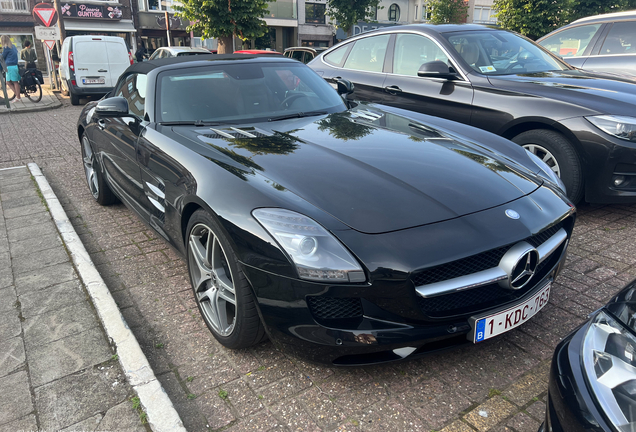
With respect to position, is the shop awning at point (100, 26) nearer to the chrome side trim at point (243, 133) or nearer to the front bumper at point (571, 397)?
the chrome side trim at point (243, 133)

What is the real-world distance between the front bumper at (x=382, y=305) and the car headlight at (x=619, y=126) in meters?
2.41

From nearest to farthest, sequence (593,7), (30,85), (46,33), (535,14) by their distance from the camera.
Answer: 1. (46,33)
2. (30,85)
3. (535,14)
4. (593,7)

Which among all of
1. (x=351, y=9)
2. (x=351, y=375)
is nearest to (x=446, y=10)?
(x=351, y=9)

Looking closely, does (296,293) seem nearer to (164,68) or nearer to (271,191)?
(271,191)

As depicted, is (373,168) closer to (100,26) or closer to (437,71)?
(437,71)

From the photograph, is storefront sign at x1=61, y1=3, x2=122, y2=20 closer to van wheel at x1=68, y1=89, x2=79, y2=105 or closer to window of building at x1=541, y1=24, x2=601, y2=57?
van wheel at x1=68, y1=89, x2=79, y2=105

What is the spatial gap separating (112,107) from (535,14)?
17.4 m

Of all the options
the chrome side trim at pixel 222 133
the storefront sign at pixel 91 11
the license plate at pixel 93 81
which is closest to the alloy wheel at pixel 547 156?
the chrome side trim at pixel 222 133

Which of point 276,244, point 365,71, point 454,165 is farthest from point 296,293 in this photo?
point 365,71

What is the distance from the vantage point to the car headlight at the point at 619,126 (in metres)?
3.87

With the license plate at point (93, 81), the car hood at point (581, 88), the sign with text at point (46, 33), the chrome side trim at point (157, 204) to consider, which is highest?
the sign with text at point (46, 33)

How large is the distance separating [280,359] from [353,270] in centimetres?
83

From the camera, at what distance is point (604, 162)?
3.94m

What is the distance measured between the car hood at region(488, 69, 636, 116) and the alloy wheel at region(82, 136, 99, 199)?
163 inches
